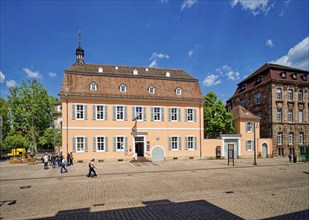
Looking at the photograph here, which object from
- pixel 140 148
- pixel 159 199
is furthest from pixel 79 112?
pixel 159 199

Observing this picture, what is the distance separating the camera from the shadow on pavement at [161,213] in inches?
306

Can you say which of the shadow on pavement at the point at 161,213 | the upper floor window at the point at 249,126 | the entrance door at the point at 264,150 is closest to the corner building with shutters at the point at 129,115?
the upper floor window at the point at 249,126

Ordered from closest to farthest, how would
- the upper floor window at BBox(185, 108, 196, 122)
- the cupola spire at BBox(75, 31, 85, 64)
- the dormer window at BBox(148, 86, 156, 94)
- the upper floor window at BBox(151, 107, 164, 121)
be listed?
the upper floor window at BBox(151, 107, 164, 121)
the dormer window at BBox(148, 86, 156, 94)
the upper floor window at BBox(185, 108, 196, 122)
the cupola spire at BBox(75, 31, 85, 64)

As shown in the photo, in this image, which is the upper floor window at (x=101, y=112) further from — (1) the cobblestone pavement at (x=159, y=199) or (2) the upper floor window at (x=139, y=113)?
(1) the cobblestone pavement at (x=159, y=199)

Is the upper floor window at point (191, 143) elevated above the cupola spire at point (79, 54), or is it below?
below

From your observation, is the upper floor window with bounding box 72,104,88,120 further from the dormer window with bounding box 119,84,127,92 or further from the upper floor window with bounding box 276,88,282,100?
the upper floor window with bounding box 276,88,282,100

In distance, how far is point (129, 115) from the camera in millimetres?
26344

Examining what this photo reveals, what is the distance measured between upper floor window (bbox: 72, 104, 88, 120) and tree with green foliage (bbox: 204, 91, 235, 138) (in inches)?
701

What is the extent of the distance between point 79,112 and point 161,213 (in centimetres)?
1950

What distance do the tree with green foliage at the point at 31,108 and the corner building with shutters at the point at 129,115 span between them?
63.1 ft

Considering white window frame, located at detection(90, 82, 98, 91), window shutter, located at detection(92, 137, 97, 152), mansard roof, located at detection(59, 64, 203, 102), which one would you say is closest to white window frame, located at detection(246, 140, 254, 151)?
mansard roof, located at detection(59, 64, 203, 102)

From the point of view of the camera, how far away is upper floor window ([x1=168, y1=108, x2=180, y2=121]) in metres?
27.6

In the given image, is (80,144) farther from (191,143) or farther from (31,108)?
(31,108)

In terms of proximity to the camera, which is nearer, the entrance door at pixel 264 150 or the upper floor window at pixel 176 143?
the upper floor window at pixel 176 143
